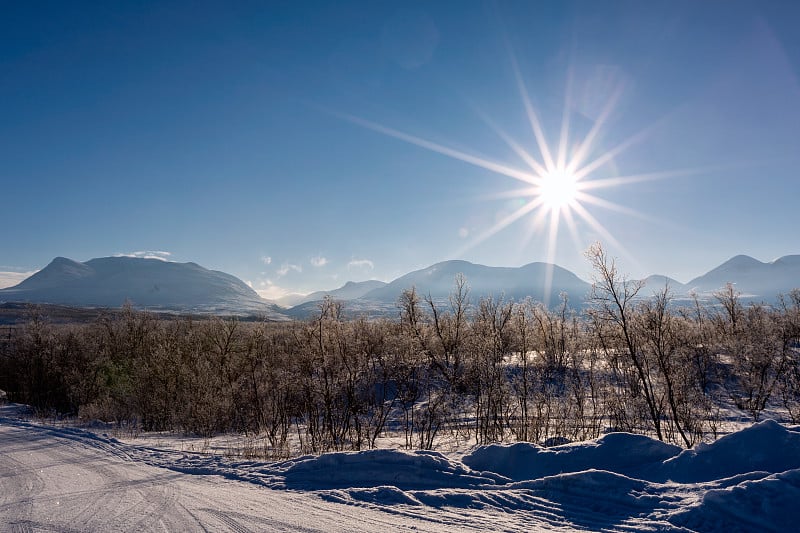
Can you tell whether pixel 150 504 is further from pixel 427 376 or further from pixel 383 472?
pixel 427 376

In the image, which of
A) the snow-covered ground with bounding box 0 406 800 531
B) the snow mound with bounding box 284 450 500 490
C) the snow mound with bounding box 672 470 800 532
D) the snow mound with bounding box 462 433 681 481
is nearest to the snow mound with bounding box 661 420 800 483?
the snow-covered ground with bounding box 0 406 800 531

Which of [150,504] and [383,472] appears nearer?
[150,504]

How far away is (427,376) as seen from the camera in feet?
99.1

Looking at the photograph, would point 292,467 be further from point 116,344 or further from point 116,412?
point 116,344

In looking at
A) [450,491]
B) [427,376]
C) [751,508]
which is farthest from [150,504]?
[427,376]

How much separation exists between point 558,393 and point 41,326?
40.4m

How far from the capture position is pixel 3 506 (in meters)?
6.64

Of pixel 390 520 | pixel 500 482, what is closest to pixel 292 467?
pixel 390 520

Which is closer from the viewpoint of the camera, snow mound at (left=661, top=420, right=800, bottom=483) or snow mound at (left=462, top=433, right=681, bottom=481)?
snow mound at (left=661, top=420, right=800, bottom=483)

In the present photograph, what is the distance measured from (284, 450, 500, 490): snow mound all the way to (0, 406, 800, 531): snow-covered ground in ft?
0.07

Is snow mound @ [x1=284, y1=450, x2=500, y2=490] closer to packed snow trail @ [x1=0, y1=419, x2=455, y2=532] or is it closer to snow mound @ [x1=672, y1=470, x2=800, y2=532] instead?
packed snow trail @ [x1=0, y1=419, x2=455, y2=532]

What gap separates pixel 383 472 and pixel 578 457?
11.9 feet

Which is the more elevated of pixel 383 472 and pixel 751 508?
pixel 751 508

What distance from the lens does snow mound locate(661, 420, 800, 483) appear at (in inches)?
242
